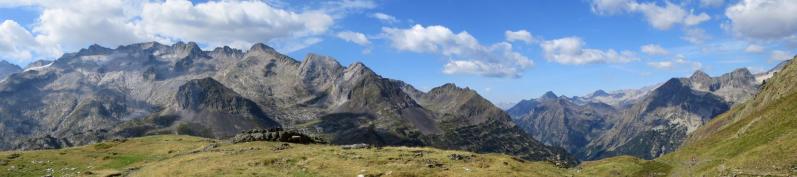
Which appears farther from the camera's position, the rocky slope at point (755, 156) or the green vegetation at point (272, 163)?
the rocky slope at point (755, 156)

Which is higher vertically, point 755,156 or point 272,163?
point 272,163

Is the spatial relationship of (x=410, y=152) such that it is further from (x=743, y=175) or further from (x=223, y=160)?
(x=743, y=175)

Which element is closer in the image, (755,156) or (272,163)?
(272,163)

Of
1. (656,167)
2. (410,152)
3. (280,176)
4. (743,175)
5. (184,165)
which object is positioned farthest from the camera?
(656,167)

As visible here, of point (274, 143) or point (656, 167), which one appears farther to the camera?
point (656, 167)

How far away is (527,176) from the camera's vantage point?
187 feet

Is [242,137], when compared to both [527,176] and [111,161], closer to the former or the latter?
[111,161]

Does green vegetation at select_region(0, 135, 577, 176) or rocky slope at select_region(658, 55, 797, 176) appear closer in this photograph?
green vegetation at select_region(0, 135, 577, 176)

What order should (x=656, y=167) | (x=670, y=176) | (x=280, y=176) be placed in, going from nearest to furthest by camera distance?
(x=280, y=176) → (x=670, y=176) → (x=656, y=167)

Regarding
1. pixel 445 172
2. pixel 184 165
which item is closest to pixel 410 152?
pixel 445 172

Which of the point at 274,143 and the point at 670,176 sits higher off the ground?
the point at 274,143

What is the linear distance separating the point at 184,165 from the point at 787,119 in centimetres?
8742

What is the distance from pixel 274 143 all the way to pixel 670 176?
5790cm

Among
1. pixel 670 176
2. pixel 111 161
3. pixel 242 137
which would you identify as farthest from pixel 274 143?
pixel 670 176
